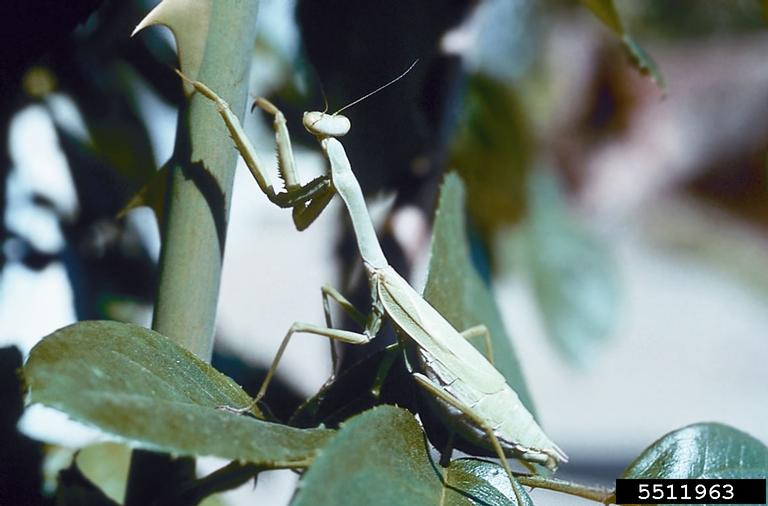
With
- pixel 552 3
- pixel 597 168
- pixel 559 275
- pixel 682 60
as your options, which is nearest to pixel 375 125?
pixel 559 275

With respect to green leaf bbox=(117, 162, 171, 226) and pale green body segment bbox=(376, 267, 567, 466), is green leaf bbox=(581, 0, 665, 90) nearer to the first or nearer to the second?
pale green body segment bbox=(376, 267, 567, 466)

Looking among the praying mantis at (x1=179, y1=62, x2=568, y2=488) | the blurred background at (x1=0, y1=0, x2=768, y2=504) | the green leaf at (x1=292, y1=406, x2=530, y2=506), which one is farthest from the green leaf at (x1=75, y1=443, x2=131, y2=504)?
the green leaf at (x1=292, y1=406, x2=530, y2=506)

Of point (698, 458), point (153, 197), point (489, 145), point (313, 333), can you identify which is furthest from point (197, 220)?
point (489, 145)

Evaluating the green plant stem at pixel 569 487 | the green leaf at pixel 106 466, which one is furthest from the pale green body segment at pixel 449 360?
the green leaf at pixel 106 466

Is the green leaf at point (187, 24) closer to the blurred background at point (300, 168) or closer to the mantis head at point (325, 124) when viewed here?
the blurred background at point (300, 168)

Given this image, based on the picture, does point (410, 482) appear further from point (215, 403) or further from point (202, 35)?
point (202, 35)
